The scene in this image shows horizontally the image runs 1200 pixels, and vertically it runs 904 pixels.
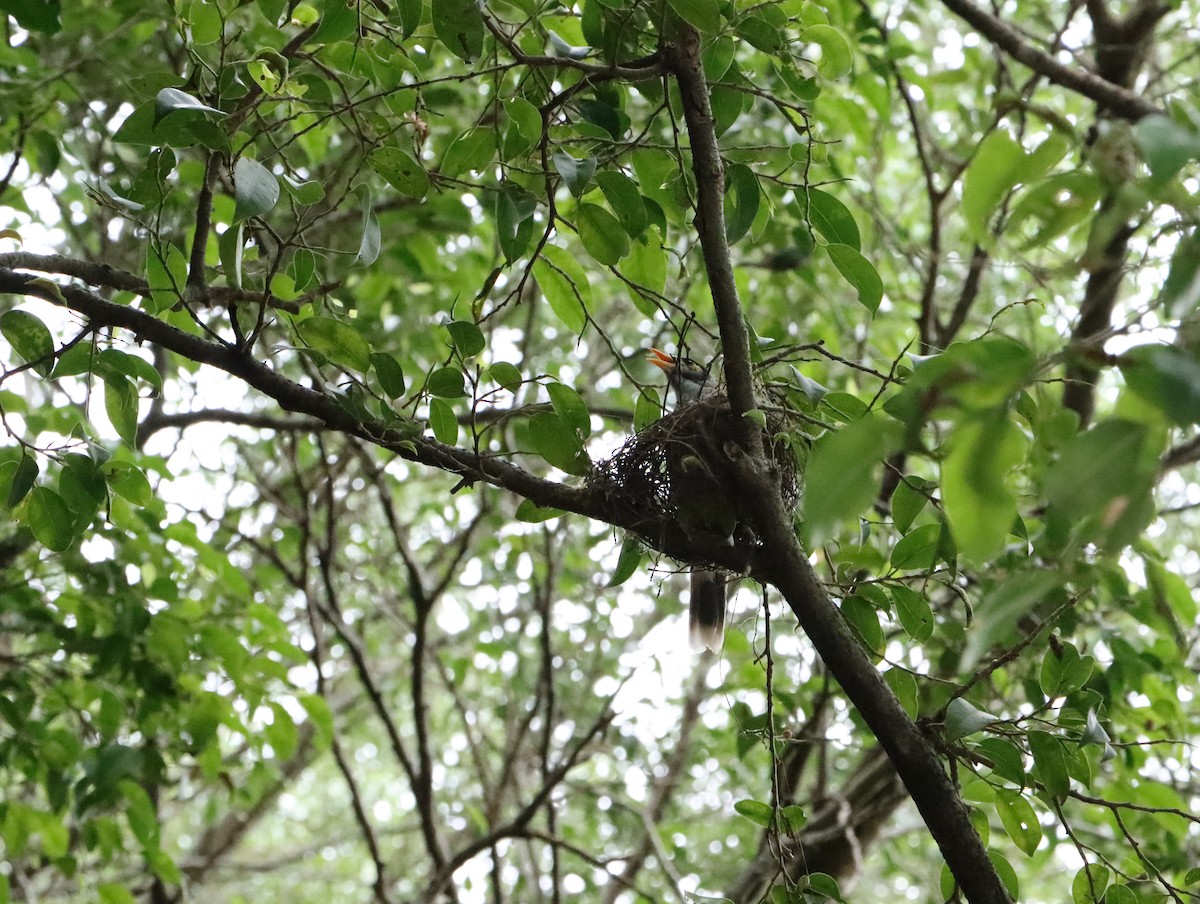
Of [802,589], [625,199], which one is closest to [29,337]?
[625,199]

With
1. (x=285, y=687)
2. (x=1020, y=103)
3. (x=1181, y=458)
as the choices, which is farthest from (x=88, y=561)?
(x=1181, y=458)

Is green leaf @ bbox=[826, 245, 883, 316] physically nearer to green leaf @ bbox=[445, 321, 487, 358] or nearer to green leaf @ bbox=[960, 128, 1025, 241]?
green leaf @ bbox=[445, 321, 487, 358]

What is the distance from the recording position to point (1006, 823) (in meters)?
1.82

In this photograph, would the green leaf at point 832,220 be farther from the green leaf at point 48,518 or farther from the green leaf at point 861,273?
the green leaf at point 48,518

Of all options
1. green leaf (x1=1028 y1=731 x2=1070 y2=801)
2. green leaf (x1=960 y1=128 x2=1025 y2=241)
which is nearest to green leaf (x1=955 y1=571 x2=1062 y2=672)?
green leaf (x1=960 y1=128 x2=1025 y2=241)

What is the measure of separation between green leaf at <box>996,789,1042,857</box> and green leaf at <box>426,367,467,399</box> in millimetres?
1137

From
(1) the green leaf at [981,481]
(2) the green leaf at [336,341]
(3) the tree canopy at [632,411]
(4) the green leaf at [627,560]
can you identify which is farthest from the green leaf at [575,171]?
(1) the green leaf at [981,481]

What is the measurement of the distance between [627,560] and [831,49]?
983 millimetres

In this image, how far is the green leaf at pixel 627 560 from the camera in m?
1.99

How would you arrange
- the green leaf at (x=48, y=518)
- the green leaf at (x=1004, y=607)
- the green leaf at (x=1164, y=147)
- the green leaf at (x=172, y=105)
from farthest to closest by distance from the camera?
the green leaf at (x=48, y=518) → the green leaf at (x=172, y=105) → the green leaf at (x=1004, y=607) → the green leaf at (x=1164, y=147)

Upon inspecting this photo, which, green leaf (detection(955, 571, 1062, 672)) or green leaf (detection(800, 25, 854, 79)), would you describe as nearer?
green leaf (detection(955, 571, 1062, 672))

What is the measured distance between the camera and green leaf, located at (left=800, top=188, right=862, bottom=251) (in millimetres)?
1869

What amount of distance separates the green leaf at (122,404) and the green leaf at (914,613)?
1.34 meters

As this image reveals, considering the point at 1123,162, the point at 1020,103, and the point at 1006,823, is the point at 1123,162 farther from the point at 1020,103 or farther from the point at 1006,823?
the point at 1006,823
